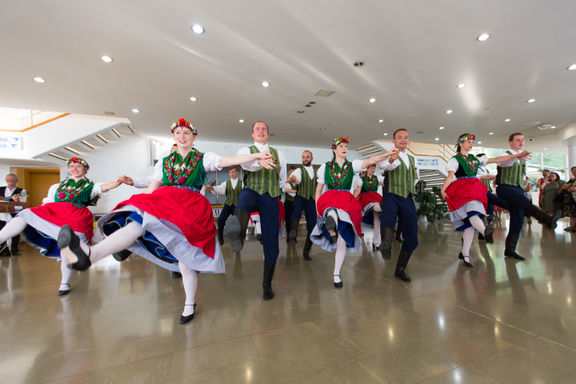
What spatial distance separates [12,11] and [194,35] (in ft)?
6.76

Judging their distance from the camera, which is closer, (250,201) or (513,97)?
(250,201)

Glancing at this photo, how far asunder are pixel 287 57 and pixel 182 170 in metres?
3.39

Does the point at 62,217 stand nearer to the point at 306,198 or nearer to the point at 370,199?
the point at 306,198

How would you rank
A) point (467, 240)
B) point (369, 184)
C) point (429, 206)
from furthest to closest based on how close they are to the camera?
point (429, 206), point (369, 184), point (467, 240)

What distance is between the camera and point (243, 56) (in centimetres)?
433

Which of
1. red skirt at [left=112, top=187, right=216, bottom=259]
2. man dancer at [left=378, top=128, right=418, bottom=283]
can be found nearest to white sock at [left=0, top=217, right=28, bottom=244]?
red skirt at [left=112, top=187, right=216, bottom=259]

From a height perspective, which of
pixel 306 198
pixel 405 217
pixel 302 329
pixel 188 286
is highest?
pixel 306 198

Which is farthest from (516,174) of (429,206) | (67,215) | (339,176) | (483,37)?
(429,206)

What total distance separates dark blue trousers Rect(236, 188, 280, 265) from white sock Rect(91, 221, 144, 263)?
2.73ft

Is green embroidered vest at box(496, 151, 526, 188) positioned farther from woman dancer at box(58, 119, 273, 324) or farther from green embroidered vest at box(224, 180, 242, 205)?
green embroidered vest at box(224, 180, 242, 205)

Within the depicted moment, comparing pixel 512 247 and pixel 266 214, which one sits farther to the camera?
pixel 512 247

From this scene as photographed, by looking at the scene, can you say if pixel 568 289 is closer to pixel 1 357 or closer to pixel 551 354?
pixel 551 354

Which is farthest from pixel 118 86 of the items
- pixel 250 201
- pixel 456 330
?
pixel 456 330

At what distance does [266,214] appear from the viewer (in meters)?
2.27
